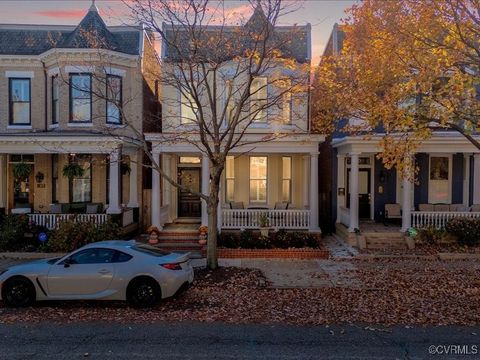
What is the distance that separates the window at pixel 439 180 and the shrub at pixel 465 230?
3.17 meters

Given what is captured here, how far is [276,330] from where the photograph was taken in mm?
7242

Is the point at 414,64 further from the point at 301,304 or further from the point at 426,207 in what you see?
the point at 426,207

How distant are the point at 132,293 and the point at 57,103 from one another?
1191 centimetres

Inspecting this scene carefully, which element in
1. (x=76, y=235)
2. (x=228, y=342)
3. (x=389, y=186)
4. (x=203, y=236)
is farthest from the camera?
(x=389, y=186)

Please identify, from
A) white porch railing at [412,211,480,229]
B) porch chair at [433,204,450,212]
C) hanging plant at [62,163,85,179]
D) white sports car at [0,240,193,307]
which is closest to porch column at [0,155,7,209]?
hanging plant at [62,163,85,179]

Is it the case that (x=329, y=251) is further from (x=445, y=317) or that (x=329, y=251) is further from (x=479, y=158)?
(x=479, y=158)

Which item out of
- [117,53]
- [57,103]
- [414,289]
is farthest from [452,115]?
[57,103]

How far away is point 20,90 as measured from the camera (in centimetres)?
1802

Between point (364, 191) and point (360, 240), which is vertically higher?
point (364, 191)

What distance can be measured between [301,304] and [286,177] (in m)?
10.6

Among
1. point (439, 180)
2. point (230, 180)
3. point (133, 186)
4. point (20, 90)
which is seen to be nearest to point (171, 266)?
point (133, 186)

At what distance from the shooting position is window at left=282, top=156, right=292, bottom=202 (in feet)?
62.2

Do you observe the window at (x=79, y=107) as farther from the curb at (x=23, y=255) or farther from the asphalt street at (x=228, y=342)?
the asphalt street at (x=228, y=342)

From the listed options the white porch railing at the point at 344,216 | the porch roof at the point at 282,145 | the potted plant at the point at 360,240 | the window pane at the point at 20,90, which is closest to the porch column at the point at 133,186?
the porch roof at the point at 282,145
